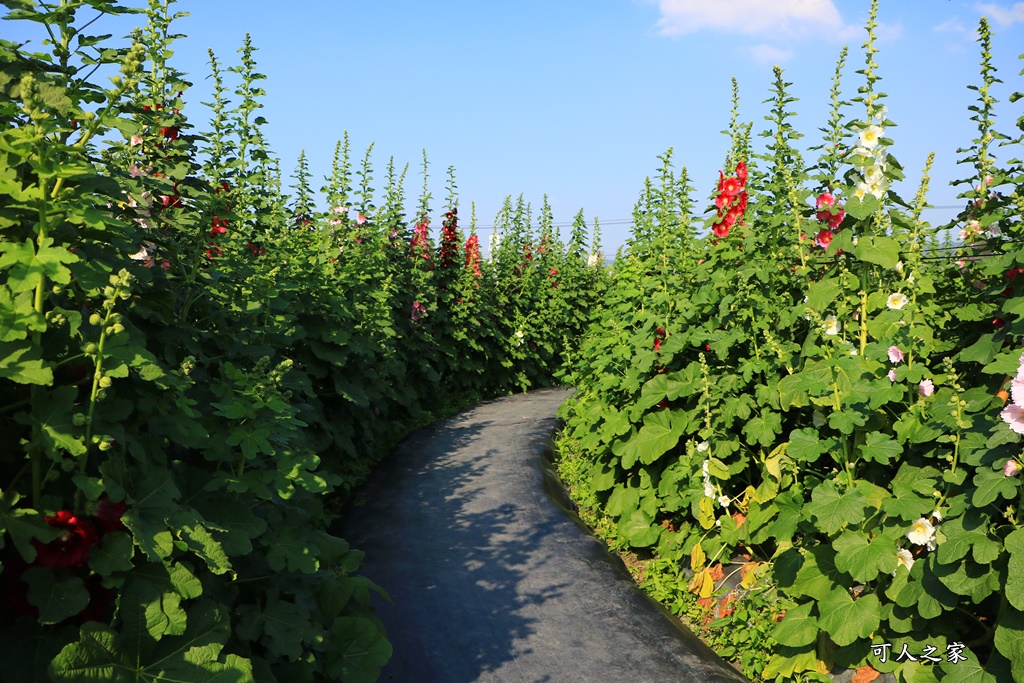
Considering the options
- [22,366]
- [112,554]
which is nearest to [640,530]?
[112,554]

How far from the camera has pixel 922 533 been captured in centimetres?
344

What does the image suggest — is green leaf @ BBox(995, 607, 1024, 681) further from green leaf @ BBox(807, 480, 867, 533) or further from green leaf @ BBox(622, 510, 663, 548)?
green leaf @ BBox(622, 510, 663, 548)

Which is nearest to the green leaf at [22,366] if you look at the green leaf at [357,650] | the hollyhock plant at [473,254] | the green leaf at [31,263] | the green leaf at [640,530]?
the green leaf at [31,263]

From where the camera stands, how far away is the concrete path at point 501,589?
4062mm

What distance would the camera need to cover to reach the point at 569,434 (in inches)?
332

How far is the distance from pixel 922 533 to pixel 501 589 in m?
2.32

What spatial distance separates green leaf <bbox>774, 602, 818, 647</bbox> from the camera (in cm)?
382

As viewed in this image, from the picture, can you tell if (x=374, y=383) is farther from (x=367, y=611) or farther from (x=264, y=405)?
(x=264, y=405)

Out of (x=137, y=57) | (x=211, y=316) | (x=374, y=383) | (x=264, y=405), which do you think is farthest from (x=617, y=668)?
(x=374, y=383)

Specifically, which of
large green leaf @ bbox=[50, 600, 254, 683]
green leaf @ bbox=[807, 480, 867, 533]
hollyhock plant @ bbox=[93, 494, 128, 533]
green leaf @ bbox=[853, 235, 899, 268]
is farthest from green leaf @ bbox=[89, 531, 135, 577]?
green leaf @ bbox=[853, 235, 899, 268]

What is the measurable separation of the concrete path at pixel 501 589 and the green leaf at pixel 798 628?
36 cm

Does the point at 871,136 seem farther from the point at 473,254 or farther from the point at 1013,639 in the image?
the point at 473,254

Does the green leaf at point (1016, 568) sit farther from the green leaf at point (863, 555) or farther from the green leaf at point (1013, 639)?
the green leaf at point (863, 555)

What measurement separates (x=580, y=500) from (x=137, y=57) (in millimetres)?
5163
